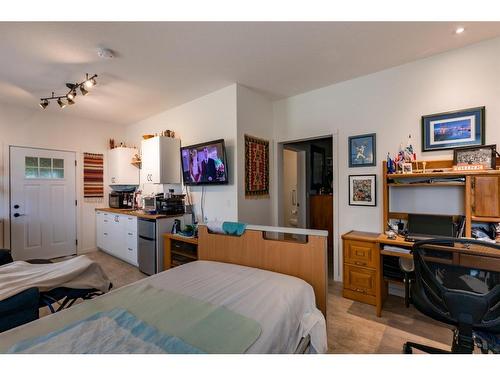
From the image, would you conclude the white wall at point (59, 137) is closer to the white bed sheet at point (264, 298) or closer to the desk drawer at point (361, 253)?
the white bed sheet at point (264, 298)

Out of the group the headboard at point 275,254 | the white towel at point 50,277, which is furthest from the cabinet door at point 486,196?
the white towel at point 50,277

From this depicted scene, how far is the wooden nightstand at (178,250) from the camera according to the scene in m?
3.03

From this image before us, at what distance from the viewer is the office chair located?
52.0 inches

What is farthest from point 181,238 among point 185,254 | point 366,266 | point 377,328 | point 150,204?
point 377,328

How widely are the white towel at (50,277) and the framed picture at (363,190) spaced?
2831 millimetres

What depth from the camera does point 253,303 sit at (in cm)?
130

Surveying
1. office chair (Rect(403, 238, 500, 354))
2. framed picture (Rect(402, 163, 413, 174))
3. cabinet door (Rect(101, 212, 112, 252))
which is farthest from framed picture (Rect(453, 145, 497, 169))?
cabinet door (Rect(101, 212, 112, 252))

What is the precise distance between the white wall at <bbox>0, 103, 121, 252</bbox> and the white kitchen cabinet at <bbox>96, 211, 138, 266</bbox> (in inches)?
9.8

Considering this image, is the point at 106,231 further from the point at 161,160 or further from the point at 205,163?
the point at 205,163

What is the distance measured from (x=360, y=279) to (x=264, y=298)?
5.47 feet

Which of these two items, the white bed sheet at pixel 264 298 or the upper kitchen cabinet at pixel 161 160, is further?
the upper kitchen cabinet at pixel 161 160

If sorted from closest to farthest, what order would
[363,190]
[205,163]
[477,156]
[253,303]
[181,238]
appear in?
[253,303] < [477,156] < [363,190] < [181,238] < [205,163]

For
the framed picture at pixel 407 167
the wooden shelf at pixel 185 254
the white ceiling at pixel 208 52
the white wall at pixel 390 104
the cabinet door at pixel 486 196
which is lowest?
the wooden shelf at pixel 185 254
